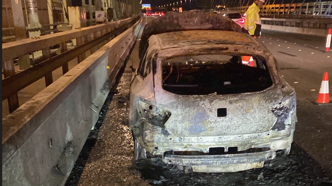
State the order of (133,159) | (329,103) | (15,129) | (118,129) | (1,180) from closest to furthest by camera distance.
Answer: (1,180), (15,129), (133,159), (118,129), (329,103)

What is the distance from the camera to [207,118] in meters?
3.35

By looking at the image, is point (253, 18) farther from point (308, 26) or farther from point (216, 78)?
point (308, 26)

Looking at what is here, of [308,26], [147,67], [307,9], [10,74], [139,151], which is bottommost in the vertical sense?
[139,151]

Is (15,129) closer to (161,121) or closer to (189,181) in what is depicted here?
(161,121)

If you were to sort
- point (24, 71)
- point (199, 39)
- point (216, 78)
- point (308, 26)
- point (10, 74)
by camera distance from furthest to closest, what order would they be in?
point (308, 26) → point (24, 71) → point (216, 78) → point (10, 74) → point (199, 39)

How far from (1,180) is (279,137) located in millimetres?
2768

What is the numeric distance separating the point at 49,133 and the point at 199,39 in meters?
2.14

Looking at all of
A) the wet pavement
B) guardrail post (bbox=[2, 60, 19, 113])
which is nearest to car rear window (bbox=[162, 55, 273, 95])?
the wet pavement

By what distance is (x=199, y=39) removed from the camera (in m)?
4.00

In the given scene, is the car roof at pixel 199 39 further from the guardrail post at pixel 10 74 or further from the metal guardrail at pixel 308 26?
the metal guardrail at pixel 308 26

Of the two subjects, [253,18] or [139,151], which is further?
[253,18]

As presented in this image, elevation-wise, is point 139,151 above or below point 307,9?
below

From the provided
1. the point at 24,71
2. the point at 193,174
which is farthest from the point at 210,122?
the point at 24,71

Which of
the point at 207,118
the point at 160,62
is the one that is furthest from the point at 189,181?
the point at 160,62
